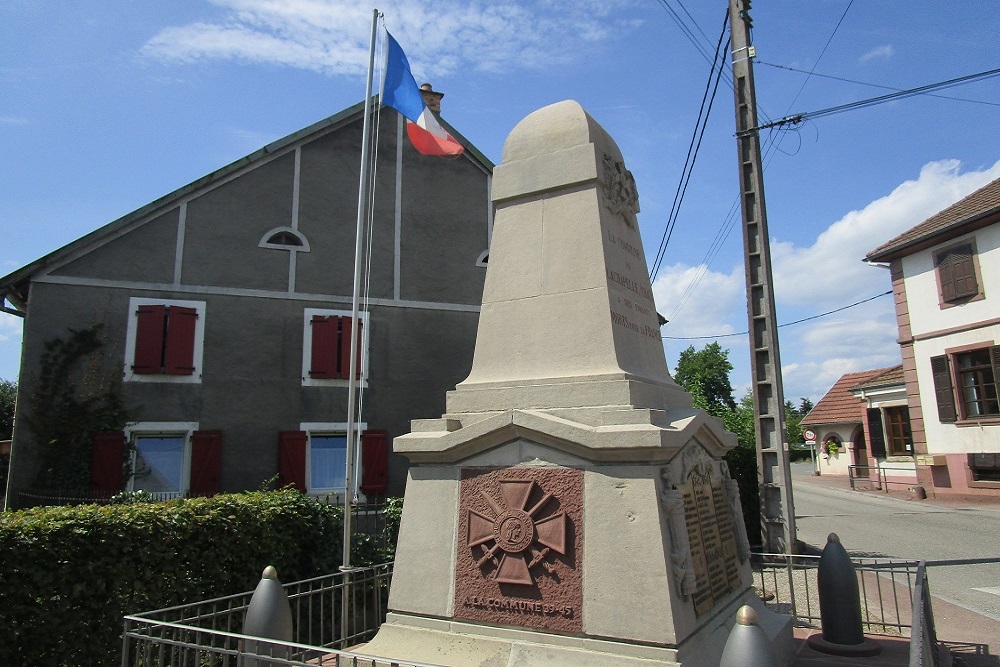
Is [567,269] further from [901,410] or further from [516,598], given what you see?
[901,410]

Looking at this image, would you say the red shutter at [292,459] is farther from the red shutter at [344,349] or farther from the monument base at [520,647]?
the monument base at [520,647]

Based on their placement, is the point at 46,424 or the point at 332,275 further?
the point at 332,275

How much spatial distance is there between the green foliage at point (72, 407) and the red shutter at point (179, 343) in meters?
1.01

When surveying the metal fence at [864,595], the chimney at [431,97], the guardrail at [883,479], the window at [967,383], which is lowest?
the metal fence at [864,595]

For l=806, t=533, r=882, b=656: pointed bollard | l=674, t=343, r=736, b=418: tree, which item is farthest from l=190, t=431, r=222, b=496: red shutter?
l=674, t=343, r=736, b=418: tree

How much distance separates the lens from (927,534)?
44.3ft

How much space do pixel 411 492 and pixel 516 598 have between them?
3.70 feet

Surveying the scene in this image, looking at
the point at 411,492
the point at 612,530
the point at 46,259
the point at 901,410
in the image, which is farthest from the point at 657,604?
the point at 901,410

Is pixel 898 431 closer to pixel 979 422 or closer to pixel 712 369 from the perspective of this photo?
pixel 979 422

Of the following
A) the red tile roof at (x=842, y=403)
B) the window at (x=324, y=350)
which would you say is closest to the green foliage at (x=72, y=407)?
the window at (x=324, y=350)

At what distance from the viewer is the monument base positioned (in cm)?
394

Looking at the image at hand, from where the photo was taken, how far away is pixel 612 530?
4168 mm

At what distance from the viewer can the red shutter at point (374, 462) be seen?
13906mm

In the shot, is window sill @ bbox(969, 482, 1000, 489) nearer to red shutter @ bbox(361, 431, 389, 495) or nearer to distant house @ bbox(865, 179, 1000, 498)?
distant house @ bbox(865, 179, 1000, 498)
